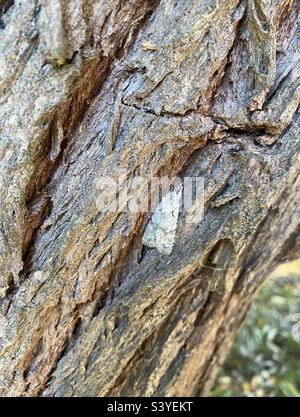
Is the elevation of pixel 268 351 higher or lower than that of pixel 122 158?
lower

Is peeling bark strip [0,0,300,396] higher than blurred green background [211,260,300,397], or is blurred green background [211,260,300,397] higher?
peeling bark strip [0,0,300,396]

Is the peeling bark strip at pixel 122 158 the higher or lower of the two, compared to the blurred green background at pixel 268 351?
higher

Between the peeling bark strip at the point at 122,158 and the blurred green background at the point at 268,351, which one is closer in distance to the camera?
the peeling bark strip at the point at 122,158

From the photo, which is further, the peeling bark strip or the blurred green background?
the blurred green background

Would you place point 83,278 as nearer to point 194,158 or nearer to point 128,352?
point 128,352
